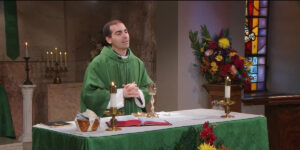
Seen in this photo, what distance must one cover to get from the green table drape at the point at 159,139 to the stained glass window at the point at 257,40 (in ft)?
13.4

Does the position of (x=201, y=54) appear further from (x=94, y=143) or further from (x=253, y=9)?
(x=94, y=143)

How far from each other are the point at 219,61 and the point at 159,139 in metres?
3.23

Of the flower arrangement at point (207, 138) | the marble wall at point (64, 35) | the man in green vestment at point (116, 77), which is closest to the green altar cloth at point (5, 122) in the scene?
the marble wall at point (64, 35)

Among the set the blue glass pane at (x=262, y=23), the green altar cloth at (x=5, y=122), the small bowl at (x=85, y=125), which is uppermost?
the blue glass pane at (x=262, y=23)

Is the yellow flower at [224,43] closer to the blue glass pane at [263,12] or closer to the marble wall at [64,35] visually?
the marble wall at [64,35]

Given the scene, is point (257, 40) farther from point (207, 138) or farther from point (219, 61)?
point (207, 138)

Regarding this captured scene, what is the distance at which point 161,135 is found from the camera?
3414 millimetres

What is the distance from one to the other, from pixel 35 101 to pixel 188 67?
2.86m

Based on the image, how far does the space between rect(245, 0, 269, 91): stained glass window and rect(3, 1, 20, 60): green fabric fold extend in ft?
13.4

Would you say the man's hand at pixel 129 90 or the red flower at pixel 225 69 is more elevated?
the red flower at pixel 225 69

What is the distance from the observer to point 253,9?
26.8ft

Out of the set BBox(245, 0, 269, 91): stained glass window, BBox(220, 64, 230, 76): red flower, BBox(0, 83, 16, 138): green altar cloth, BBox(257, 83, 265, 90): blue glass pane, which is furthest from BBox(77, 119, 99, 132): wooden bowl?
BBox(257, 83, 265, 90): blue glass pane

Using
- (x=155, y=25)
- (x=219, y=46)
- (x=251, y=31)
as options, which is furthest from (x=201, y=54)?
(x=251, y=31)

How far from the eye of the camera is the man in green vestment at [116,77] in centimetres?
416
